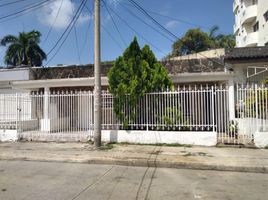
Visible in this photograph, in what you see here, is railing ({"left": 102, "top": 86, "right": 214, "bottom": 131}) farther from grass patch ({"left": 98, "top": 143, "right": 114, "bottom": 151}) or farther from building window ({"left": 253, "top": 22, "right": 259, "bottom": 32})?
building window ({"left": 253, "top": 22, "right": 259, "bottom": 32})

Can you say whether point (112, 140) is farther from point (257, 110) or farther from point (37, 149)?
point (257, 110)

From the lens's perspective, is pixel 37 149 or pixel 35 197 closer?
pixel 35 197

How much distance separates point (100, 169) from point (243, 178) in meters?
3.60

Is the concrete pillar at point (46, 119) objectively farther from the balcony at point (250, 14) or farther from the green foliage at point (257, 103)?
the balcony at point (250, 14)

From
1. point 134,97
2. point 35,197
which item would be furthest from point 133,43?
point 35,197

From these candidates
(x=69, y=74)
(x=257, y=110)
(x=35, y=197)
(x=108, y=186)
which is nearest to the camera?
(x=35, y=197)

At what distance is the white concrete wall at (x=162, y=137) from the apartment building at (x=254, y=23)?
16.6 meters

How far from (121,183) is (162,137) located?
14.4ft

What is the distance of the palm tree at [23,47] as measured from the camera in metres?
29.4

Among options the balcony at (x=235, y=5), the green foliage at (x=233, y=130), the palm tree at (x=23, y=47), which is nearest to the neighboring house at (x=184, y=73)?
the green foliage at (x=233, y=130)

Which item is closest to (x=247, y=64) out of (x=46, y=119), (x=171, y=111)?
(x=171, y=111)

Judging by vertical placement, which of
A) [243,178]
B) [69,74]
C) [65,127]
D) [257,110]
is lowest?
[243,178]

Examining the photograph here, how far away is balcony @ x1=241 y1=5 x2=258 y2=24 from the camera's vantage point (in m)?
25.5

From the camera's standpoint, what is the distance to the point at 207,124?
9.45m
